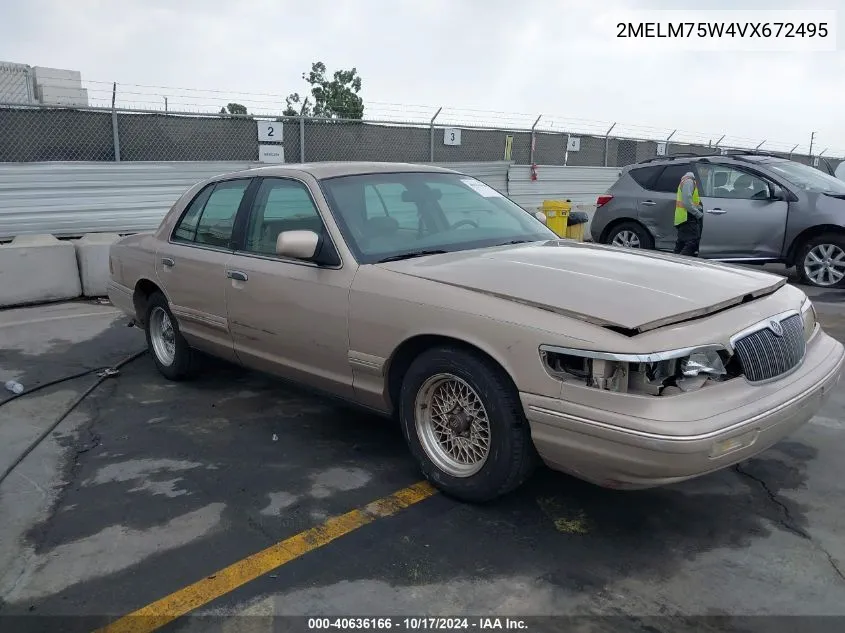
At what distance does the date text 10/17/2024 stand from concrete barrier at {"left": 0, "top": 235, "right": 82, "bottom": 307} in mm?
7187

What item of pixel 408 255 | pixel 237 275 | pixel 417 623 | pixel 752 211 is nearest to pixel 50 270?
pixel 237 275

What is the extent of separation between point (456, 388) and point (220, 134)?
32.1ft

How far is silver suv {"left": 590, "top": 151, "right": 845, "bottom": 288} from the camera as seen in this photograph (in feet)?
30.2

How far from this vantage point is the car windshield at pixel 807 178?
941 centimetres

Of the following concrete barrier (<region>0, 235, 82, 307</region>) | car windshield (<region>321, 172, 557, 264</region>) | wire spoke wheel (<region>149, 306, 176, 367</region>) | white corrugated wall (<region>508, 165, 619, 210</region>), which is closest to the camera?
car windshield (<region>321, 172, 557, 264</region>)

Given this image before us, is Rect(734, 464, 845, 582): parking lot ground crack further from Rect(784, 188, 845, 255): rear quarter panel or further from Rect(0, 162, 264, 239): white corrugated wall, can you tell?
Rect(0, 162, 264, 239): white corrugated wall

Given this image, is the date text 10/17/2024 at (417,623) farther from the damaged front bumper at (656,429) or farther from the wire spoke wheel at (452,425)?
A: the wire spoke wheel at (452,425)

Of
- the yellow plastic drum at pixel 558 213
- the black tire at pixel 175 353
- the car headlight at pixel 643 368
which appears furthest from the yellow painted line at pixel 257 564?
the yellow plastic drum at pixel 558 213

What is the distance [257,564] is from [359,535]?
0.47 meters

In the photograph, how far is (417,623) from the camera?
2.62 metres

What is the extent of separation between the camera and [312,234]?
12.6 ft

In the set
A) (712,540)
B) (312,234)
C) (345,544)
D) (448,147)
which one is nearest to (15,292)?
(312,234)

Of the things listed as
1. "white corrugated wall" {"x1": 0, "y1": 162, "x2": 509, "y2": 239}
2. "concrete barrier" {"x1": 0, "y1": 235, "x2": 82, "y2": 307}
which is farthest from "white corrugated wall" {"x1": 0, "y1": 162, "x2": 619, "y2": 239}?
"concrete barrier" {"x1": 0, "y1": 235, "x2": 82, "y2": 307}

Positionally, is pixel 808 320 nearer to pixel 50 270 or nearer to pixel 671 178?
pixel 671 178
